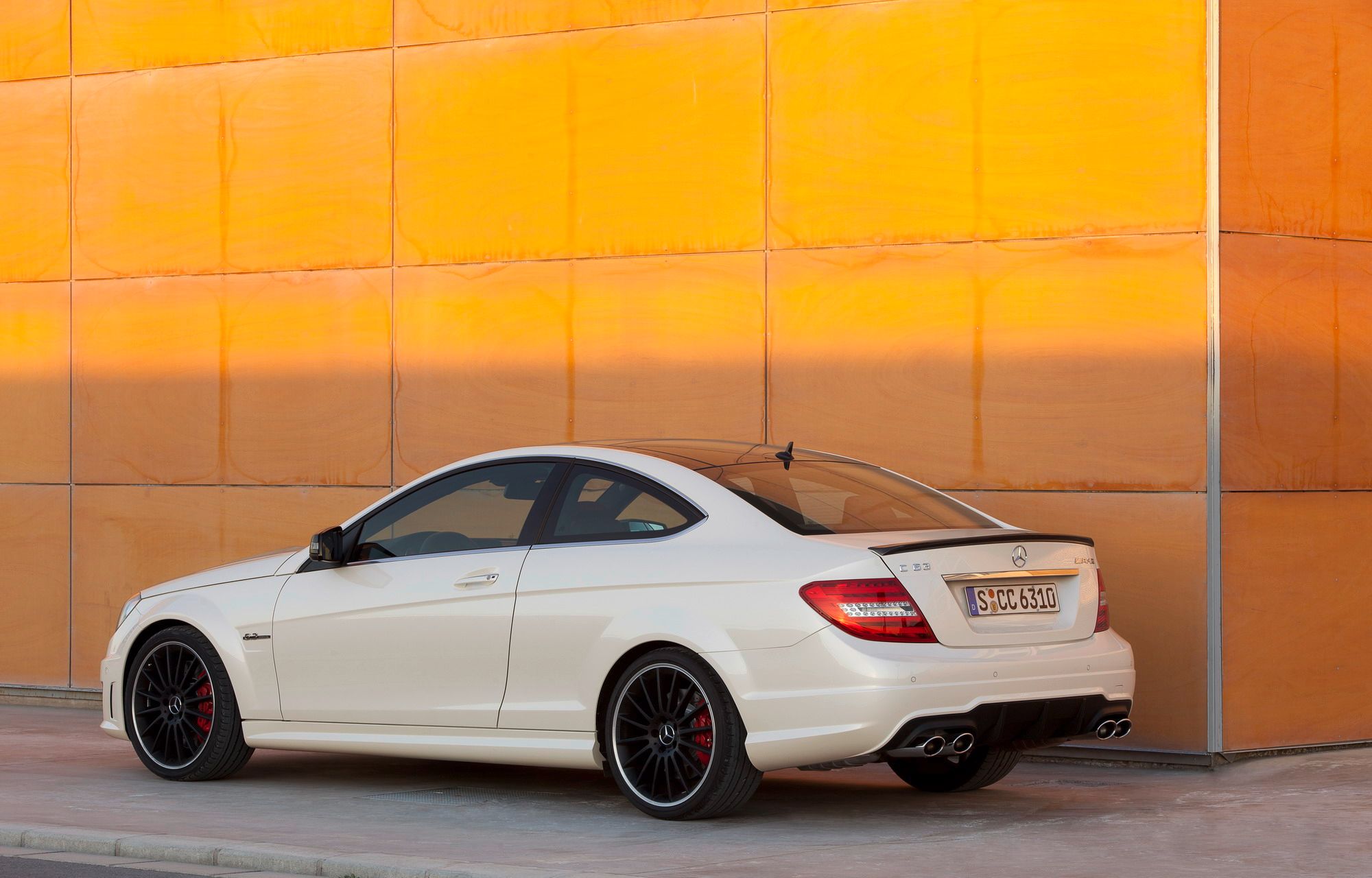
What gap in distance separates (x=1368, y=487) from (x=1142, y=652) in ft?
5.36

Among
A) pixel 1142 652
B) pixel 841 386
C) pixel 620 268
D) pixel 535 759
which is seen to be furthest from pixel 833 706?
pixel 620 268

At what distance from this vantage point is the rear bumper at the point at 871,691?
684 centimetres

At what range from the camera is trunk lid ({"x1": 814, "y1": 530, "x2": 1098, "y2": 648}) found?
699 cm

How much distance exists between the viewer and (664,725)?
7.40m

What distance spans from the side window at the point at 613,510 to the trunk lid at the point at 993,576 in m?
0.74

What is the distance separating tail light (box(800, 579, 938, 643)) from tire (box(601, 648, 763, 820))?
604mm

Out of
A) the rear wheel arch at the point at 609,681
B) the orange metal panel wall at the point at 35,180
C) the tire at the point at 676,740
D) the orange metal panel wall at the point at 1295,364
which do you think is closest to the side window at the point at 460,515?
the rear wheel arch at the point at 609,681

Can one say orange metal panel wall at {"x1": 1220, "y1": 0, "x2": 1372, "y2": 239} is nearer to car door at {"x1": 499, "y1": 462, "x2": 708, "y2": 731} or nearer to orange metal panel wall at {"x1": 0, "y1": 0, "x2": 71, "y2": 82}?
car door at {"x1": 499, "y1": 462, "x2": 708, "y2": 731}

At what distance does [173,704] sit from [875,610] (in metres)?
3.82

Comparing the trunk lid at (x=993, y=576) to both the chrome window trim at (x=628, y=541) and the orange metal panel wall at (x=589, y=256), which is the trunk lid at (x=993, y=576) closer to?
the chrome window trim at (x=628, y=541)

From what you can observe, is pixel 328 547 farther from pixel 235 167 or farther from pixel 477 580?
pixel 235 167

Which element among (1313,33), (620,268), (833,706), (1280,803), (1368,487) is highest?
(1313,33)

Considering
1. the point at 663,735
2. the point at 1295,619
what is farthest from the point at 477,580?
the point at 1295,619

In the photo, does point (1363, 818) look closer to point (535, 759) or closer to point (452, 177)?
point (535, 759)
